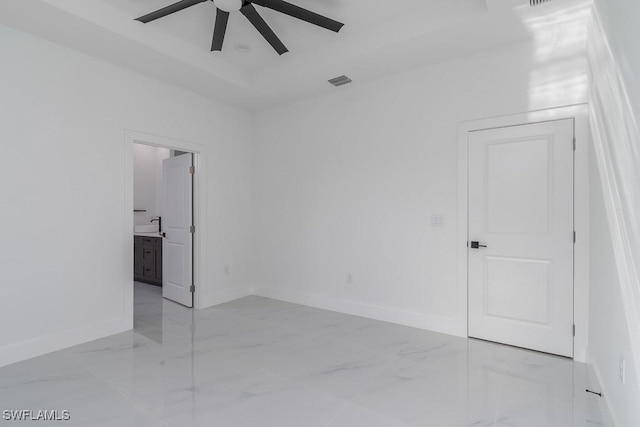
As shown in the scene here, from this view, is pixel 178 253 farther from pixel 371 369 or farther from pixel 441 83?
pixel 441 83

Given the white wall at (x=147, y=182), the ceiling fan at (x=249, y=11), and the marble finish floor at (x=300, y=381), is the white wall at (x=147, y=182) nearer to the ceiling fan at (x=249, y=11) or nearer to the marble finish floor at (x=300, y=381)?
the marble finish floor at (x=300, y=381)

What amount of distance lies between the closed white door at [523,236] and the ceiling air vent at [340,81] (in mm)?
1570

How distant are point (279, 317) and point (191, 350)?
1203 millimetres

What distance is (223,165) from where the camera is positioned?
4.87 metres

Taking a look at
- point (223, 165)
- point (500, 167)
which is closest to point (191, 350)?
point (223, 165)

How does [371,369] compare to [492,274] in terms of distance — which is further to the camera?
[492,274]

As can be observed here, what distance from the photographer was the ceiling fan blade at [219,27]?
8.77 ft

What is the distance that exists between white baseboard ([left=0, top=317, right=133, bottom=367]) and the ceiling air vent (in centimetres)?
357

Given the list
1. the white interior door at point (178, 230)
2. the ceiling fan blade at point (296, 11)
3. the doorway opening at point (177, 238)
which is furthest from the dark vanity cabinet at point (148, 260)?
the ceiling fan blade at point (296, 11)

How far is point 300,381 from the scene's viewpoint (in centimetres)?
256

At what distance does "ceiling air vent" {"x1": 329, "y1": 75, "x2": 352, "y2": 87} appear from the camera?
156 inches

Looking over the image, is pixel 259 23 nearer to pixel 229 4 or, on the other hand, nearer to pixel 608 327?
pixel 229 4

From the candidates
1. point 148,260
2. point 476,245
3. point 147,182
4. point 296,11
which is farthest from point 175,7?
point 147,182

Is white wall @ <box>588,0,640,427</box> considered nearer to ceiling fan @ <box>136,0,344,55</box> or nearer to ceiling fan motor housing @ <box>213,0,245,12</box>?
ceiling fan @ <box>136,0,344,55</box>
